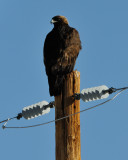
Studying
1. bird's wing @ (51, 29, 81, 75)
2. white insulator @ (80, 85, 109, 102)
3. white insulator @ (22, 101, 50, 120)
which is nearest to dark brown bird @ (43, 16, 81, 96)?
bird's wing @ (51, 29, 81, 75)

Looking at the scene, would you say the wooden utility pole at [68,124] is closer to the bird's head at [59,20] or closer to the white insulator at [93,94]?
the white insulator at [93,94]

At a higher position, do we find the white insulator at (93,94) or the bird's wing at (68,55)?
the bird's wing at (68,55)

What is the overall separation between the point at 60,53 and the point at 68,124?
86.7 inches

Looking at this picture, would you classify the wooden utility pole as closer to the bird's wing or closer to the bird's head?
the bird's wing

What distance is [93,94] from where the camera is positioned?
15.6 ft

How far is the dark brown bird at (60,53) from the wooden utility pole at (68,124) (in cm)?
26

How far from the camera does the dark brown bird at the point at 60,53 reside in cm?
572

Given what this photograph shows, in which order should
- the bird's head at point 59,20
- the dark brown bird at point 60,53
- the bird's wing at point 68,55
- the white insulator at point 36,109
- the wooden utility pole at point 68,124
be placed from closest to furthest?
the wooden utility pole at point 68,124 → the white insulator at point 36,109 → the dark brown bird at point 60,53 → the bird's wing at point 68,55 → the bird's head at point 59,20

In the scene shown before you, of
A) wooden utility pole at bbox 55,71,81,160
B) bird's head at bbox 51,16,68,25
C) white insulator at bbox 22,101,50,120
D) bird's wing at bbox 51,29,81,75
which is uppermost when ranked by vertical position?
bird's head at bbox 51,16,68,25

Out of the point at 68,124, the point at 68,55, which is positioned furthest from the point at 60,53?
the point at 68,124

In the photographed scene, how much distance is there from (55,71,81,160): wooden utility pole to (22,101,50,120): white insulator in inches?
13.3

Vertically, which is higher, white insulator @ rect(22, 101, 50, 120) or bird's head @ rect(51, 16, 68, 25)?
bird's head @ rect(51, 16, 68, 25)

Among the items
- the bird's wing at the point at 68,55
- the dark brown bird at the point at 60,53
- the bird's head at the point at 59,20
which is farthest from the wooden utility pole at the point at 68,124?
the bird's head at the point at 59,20

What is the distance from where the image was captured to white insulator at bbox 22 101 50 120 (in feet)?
17.4
